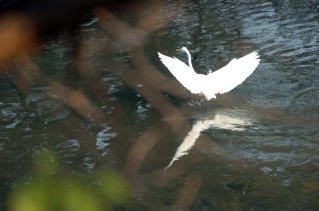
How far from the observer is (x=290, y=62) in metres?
6.45

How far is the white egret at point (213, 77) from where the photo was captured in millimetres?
5598

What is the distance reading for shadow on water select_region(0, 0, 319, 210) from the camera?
14.3 feet

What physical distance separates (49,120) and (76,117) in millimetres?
297

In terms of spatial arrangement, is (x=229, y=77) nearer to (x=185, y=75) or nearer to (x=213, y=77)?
(x=213, y=77)

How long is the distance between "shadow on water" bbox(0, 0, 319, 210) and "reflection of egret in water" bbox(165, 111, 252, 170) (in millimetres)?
11

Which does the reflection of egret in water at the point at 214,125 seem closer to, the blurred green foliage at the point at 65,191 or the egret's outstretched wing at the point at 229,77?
the egret's outstretched wing at the point at 229,77

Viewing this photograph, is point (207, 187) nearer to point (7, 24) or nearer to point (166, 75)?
point (166, 75)

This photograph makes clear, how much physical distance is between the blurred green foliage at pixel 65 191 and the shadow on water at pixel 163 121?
0.04 feet

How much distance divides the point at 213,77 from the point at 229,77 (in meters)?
0.17

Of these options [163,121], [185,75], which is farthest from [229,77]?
[163,121]

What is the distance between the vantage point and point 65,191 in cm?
457

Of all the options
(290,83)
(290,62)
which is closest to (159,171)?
(290,83)

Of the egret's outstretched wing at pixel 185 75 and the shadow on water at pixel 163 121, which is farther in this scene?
the egret's outstretched wing at pixel 185 75

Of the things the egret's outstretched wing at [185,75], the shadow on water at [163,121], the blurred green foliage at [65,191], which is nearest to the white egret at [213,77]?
the egret's outstretched wing at [185,75]
